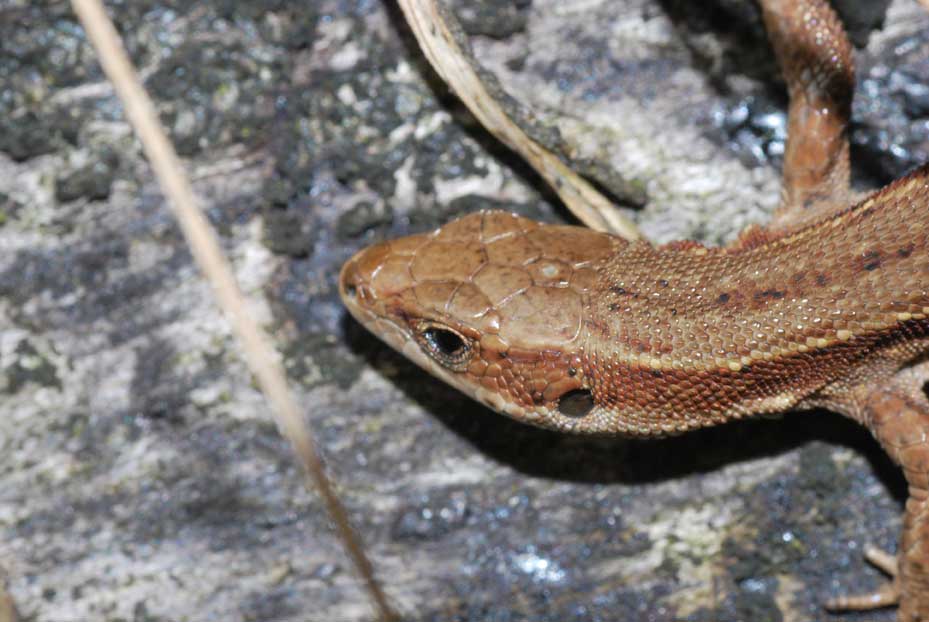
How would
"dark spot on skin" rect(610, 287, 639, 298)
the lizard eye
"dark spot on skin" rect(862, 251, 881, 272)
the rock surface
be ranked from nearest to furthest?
"dark spot on skin" rect(862, 251, 881, 272)
"dark spot on skin" rect(610, 287, 639, 298)
the lizard eye
the rock surface

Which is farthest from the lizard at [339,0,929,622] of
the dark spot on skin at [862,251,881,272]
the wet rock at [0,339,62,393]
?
Answer: the wet rock at [0,339,62,393]

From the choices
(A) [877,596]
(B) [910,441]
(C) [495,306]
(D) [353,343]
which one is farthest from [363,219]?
(A) [877,596]

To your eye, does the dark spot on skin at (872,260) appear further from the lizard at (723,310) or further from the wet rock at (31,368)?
the wet rock at (31,368)

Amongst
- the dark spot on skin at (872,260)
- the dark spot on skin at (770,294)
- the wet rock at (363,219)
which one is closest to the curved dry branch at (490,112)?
the wet rock at (363,219)

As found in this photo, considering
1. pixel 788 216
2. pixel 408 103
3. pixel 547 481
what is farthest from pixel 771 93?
pixel 547 481

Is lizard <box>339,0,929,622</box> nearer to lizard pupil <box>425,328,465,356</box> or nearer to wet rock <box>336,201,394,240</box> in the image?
lizard pupil <box>425,328,465,356</box>
